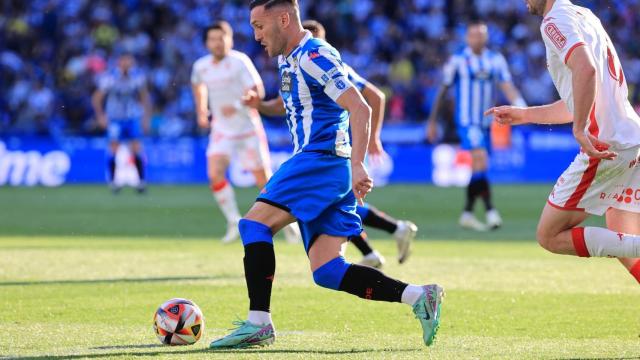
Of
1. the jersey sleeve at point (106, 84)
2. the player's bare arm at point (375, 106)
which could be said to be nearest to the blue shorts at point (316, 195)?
the player's bare arm at point (375, 106)

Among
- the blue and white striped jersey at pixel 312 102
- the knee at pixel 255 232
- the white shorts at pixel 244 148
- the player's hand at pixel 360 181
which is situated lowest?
the white shorts at pixel 244 148

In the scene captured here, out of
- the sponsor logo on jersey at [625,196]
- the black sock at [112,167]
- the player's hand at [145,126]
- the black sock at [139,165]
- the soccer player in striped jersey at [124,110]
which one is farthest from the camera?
the player's hand at [145,126]

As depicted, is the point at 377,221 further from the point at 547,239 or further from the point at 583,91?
the point at 583,91

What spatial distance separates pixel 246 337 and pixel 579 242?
6.27 feet

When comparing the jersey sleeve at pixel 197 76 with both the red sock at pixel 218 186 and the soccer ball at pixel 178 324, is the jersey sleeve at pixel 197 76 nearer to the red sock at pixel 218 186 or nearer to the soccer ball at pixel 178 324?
the red sock at pixel 218 186

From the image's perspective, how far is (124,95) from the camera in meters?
22.2

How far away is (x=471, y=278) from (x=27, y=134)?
1835 cm

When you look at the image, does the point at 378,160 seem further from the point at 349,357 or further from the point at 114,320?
the point at 349,357

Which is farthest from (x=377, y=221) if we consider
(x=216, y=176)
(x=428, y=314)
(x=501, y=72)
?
(x=501, y=72)

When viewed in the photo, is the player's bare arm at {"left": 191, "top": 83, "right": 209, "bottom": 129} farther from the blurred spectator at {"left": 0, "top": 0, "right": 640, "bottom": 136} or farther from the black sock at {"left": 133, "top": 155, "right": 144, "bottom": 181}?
the blurred spectator at {"left": 0, "top": 0, "right": 640, "bottom": 136}

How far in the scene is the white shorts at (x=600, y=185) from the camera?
6.24 m

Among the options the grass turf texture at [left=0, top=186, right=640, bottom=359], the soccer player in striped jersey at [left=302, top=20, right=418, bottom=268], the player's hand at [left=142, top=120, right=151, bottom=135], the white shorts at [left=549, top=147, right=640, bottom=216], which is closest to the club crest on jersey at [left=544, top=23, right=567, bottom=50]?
the white shorts at [left=549, top=147, right=640, bottom=216]

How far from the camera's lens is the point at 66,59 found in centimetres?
2977

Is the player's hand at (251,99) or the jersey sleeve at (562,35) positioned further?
the player's hand at (251,99)
